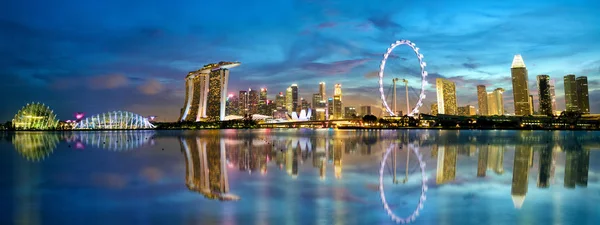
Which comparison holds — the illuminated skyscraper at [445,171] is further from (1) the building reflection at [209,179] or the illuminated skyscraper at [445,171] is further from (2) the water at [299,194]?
(1) the building reflection at [209,179]

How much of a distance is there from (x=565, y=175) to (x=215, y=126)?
158 metres

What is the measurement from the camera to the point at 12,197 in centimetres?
1277

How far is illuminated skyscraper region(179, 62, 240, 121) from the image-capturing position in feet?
557

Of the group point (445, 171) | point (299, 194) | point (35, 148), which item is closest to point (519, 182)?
point (445, 171)

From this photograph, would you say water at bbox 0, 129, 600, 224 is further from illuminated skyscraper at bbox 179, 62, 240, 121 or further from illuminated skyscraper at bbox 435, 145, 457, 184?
illuminated skyscraper at bbox 179, 62, 240, 121

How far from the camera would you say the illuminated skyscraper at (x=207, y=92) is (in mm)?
169750

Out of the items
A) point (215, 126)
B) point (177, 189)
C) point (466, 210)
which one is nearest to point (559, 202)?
point (466, 210)

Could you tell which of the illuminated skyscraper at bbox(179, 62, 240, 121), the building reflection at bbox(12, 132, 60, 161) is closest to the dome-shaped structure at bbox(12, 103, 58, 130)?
the illuminated skyscraper at bbox(179, 62, 240, 121)

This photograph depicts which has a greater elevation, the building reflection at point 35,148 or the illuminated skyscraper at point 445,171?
the building reflection at point 35,148

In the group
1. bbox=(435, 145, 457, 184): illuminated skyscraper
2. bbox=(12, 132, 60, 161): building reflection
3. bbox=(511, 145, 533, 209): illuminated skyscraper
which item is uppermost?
bbox=(12, 132, 60, 161): building reflection

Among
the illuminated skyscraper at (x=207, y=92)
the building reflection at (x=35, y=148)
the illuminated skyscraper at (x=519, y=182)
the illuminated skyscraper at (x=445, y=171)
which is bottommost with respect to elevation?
the illuminated skyscraper at (x=519, y=182)

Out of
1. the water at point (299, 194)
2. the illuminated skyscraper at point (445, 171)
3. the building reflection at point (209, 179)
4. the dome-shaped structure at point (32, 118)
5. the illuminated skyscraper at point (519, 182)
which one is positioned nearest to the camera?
the water at point (299, 194)

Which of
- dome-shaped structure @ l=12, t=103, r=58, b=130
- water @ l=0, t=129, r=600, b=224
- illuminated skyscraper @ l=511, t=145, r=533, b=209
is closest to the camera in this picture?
water @ l=0, t=129, r=600, b=224

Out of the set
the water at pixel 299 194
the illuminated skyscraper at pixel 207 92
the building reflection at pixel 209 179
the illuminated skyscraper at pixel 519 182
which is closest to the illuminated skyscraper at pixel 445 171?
the water at pixel 299 194
